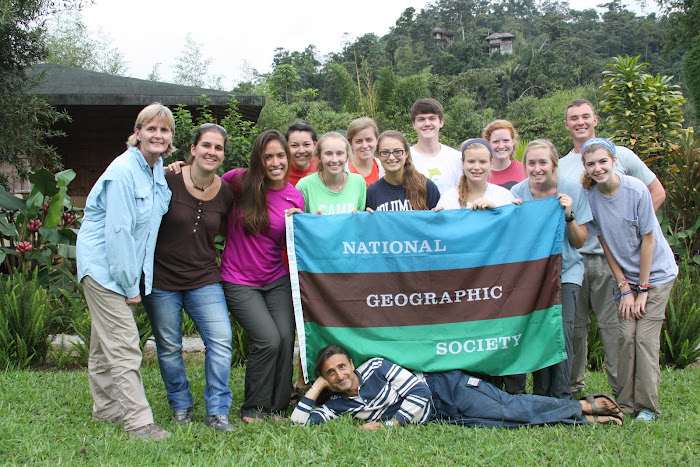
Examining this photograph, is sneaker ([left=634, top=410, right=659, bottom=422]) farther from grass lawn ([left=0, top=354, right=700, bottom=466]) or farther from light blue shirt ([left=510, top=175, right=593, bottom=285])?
light blue shirt ([left=510, top=175, right=593, bottom=285])

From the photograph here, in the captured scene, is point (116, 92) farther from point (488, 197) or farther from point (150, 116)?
point (488, 197)

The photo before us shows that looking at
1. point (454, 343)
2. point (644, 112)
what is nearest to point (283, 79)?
point (644, 112)

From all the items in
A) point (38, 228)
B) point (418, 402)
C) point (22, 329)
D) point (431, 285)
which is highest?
point (38, 228)

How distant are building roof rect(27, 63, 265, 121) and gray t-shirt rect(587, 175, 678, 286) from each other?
7.66 m

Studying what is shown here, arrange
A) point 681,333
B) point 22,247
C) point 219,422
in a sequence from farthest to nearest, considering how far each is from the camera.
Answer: point 22,247 < point 681,333 < point 219,422

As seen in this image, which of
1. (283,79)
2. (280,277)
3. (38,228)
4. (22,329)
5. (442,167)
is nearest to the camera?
(280,277)

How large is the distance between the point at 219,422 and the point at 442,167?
2.78m

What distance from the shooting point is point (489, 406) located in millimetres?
4234

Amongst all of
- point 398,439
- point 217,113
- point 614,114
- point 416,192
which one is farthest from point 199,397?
point 217,113

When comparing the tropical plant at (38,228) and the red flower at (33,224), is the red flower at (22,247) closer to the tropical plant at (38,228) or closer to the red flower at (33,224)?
the tropical plant at (38,228)

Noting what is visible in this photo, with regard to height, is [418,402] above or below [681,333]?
above

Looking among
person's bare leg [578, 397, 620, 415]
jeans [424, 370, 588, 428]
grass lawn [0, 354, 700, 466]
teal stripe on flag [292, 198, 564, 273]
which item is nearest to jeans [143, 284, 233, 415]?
grass lawn [0, 354, 700, 466]

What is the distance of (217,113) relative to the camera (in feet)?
40.0

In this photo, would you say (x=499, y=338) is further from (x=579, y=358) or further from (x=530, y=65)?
(x=530, y=65)
